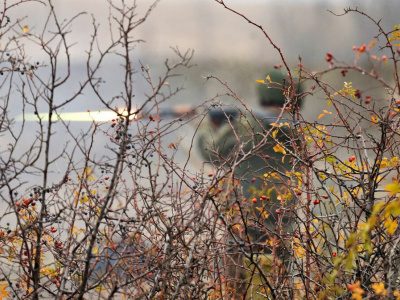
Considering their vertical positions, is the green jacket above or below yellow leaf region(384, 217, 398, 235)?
above

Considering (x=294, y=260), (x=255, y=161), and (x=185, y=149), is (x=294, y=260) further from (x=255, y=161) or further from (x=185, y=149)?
(x=255, y=161)

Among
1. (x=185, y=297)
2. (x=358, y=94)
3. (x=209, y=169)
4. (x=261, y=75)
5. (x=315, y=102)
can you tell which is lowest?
(x=185, y=297)

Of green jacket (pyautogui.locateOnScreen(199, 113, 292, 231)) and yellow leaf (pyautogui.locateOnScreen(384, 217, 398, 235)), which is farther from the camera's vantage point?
green jacket (pyautogui.locateOnScreen(199, 113, 292, 231))

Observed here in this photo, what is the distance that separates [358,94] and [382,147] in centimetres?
61

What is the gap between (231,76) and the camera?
4.21 metres

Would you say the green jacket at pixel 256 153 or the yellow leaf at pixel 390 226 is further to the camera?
the green jacket at pixel 256 153

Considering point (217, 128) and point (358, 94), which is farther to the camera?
point (217, 128)

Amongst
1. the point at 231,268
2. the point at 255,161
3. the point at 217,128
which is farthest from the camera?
the point at 255,161

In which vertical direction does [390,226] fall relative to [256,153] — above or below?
below

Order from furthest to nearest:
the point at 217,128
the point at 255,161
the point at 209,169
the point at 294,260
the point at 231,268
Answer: the point at 255,161 → the point at 217,128 → the point at 231,268 → the point at 209,169 → the point at 294,260

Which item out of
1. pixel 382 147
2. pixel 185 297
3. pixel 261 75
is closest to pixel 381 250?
pixel 382 147

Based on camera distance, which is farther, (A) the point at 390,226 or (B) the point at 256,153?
(B) the point at 256,153

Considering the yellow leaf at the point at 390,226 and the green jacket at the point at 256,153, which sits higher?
the green jacket at the point at 256,153

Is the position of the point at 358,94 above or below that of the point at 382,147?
below
